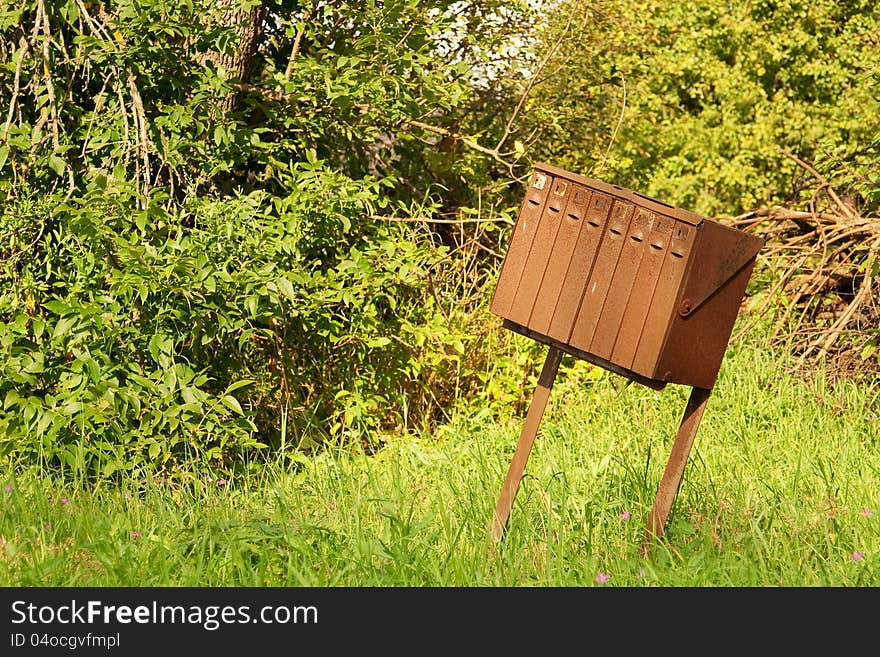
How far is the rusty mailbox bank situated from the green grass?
23 cm

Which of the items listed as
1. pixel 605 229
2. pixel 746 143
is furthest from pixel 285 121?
pixel 746 143

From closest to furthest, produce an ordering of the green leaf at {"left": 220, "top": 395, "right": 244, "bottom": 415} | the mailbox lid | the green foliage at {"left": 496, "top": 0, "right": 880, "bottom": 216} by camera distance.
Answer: the mailbox lid, the green leaf at {"left": 220, "top": 395, "right": 244, "bottom": 415}, the green foliage at {"left": 496, "top": 0, "right": 880, "bottom": 216}

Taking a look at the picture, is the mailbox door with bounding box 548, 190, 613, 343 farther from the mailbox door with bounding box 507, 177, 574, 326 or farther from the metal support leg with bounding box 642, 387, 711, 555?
the metal support leg with bounding box 642, 387, 711, 555

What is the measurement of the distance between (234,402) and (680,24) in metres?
9.38

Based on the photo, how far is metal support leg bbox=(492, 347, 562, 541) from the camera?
11.4ft

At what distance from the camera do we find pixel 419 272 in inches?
219

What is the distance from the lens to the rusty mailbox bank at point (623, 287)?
3.21 m

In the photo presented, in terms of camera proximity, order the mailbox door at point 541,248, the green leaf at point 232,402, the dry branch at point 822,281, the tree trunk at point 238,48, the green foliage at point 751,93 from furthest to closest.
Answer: the green foliage at point 751,93
the dry branch at point 822,281
the tree trunk at point 238,48
the green leaf at point 232,402
the mailbox door at point 541,248

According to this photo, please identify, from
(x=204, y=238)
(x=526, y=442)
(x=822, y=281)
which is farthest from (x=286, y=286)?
(x=822, y=281)

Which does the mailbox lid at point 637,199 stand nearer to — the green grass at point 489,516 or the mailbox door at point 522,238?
the mailbox door at point 522,238

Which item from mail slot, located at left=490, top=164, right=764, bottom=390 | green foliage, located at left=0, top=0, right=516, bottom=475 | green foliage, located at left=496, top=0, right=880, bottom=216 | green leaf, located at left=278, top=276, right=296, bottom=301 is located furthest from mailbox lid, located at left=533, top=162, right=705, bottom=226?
green foliage, located at left=496, top=0, right=880, bottom=216

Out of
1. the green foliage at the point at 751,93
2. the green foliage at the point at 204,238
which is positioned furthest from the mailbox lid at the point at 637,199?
the green foliage at the point at 751,93

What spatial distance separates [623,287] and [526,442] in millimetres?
633

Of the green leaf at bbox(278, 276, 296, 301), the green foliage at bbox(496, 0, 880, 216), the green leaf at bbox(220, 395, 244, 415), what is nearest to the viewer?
A: the green leaf at bbox(220, 395, 244, 415)
